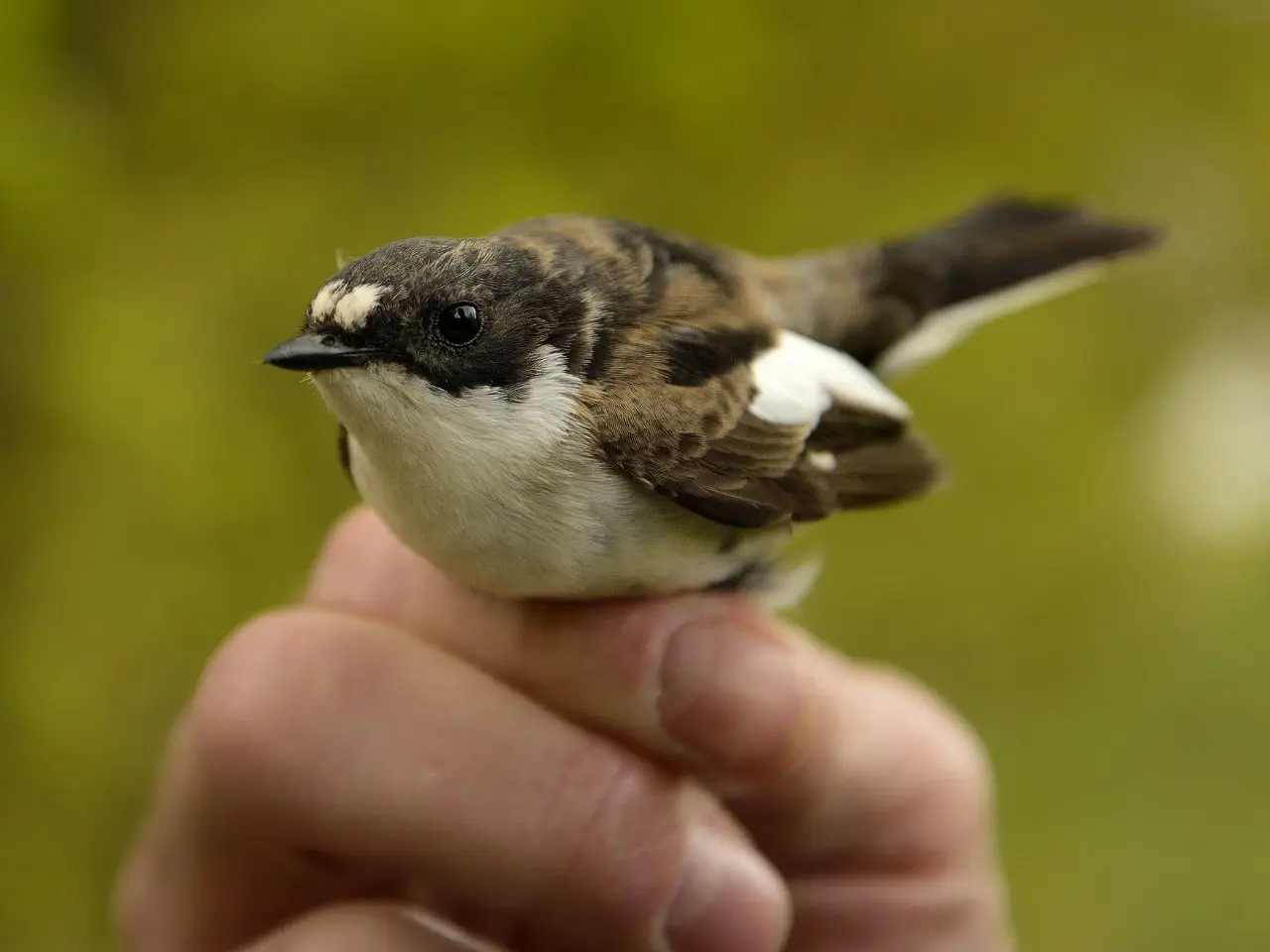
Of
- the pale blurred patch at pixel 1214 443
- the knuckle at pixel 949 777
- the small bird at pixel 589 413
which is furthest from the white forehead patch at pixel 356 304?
the pale blurred patch at pixel 1214 443

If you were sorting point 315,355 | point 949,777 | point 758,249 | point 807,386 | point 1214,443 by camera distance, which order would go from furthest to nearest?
1. point 1214,443
2. point 758,249
3. point 949,777
4. point 807,386
5. point 315,355

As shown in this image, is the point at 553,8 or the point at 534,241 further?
the point at 553,8

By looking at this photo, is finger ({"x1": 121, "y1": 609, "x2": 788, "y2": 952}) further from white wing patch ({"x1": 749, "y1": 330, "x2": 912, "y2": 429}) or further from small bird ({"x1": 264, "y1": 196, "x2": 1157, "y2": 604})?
white wing patch ({"x1": 749, "y1": 330, "x2": 912, "y2": 429})

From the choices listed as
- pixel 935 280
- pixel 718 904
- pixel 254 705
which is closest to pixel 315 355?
pixel 254 705

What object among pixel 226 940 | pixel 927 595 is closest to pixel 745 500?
pixel 226 940

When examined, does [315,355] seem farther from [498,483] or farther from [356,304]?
[498,483]

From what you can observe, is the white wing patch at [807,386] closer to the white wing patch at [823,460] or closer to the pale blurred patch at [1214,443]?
the white wing patch at [823,460]

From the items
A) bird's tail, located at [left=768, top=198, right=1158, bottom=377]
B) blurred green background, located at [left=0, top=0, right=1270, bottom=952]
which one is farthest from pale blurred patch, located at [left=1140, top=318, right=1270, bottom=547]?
bird's tail, located at [left=768, top=198, right=1158, bottom=377]

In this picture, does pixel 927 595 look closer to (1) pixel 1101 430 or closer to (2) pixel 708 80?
(1) pixel 1101 430
